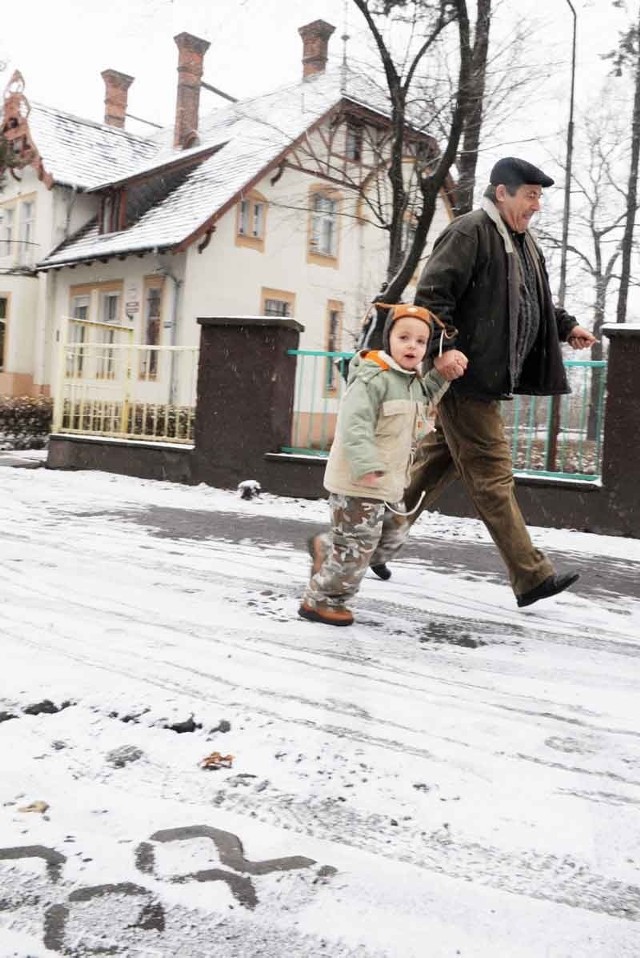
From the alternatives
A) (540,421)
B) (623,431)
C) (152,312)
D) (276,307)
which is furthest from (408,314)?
(276,307)

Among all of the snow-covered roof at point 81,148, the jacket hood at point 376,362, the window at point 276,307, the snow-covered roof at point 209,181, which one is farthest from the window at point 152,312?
the jacket hood at point 376,362

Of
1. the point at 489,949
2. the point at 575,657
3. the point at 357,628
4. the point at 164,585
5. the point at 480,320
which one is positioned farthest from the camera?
the point at 164,585

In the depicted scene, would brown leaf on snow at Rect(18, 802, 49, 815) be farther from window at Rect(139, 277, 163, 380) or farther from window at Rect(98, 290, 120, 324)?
window at Rect(98, 290, 120, 324)

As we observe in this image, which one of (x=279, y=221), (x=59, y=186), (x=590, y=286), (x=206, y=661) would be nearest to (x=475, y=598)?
(x=206, y=661)

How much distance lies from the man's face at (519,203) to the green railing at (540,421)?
3.11 meters

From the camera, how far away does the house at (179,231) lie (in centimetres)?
2128

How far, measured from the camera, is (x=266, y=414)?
8.79 m

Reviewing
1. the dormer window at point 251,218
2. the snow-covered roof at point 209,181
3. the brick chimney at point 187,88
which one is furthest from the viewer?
the brick chimney at point 187,88

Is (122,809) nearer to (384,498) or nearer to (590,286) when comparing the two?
(384,498)

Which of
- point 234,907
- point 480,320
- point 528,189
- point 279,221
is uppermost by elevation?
point 279,221

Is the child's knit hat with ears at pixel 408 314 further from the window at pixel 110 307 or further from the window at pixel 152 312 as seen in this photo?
the window at pixel 110 307

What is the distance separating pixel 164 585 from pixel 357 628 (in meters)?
1.08

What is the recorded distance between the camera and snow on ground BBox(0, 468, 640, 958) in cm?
167

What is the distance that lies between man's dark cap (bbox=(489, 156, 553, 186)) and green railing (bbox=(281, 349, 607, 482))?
10.5 feet
